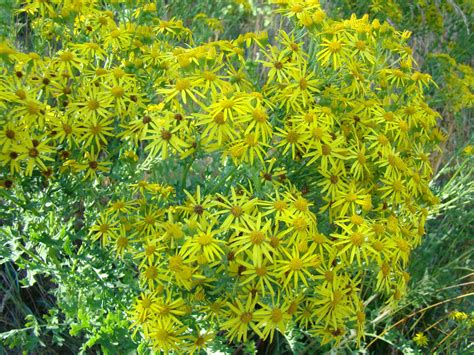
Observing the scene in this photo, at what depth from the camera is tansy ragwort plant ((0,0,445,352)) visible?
2055 mm

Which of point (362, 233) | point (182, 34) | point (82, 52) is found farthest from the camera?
point (182, 34)

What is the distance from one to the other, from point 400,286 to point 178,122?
1027mm

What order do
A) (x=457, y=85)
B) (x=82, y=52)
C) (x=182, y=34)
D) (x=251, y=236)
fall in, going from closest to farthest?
(x=251, y=236)
(x=82, y=52)
(x=182, y=34)
(x=457, y=85)

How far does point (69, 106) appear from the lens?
236 centimetres

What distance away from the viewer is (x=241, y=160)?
2.08 m

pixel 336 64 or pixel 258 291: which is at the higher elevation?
pixel 336 64

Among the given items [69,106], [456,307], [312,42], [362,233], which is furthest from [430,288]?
[69,106]

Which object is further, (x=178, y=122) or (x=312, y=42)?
(x=312, y=42)

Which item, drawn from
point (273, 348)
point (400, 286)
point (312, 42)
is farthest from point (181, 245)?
point (273, 348)

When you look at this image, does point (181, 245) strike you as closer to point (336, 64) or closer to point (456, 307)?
point (336, 64)

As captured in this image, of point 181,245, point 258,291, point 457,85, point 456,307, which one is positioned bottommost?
point 456,307

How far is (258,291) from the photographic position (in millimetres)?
2043

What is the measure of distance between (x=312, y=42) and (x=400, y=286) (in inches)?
40.3

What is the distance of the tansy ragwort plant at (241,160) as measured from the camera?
2055mm
